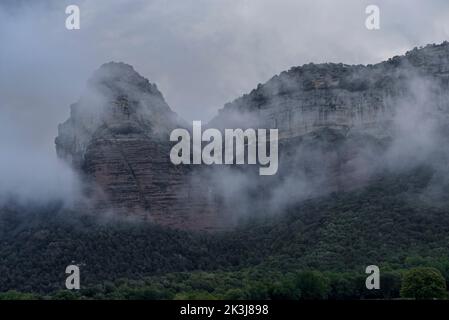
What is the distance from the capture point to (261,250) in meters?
155

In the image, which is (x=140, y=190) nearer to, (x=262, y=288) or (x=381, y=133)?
(x=381, y=133)

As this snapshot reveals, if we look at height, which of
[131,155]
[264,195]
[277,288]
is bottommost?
[277,288]

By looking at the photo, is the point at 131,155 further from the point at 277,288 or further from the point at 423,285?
the point at 423,285

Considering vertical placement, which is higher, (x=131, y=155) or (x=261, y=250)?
(x=131, y=155)

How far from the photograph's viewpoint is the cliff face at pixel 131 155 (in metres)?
180

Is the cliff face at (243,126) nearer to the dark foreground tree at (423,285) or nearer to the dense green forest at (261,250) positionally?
the dense green forest at (261,250)

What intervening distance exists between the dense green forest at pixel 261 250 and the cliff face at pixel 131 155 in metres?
9.62

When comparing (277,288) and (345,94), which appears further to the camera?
(345,94)

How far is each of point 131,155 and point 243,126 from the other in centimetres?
2388

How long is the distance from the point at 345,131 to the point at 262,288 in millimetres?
81294

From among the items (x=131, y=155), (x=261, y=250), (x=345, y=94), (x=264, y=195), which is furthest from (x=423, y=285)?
(x=345, y=94)

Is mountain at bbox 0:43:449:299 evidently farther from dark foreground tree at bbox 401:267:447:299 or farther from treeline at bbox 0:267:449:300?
dark foreground tree at bbox 401:267:447:299

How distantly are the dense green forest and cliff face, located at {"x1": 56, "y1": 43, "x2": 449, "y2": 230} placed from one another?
25.6 feet

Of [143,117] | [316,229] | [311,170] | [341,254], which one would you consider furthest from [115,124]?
[341,254]
